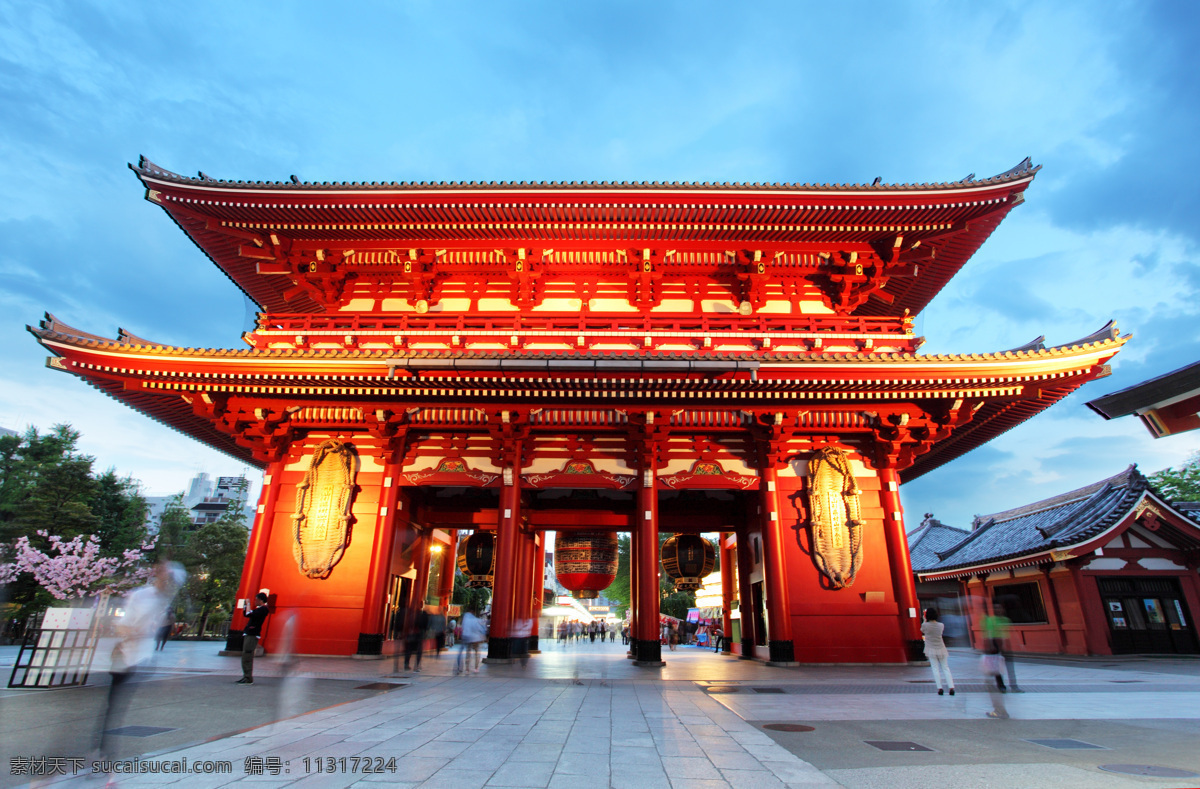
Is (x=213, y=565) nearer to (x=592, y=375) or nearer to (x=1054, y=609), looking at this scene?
(x=592, y=375)

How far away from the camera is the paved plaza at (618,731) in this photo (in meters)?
4.51

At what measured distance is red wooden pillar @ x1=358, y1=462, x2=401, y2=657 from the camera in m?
12.8

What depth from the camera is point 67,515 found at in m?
30.0

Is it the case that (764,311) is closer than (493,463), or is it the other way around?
(493,463)

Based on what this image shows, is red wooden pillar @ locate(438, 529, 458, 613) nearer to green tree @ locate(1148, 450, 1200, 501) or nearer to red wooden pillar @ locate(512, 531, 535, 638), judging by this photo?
red wooden pillar @ locate(512, 531, 535, 638)

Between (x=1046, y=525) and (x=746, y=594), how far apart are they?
42.8 ft

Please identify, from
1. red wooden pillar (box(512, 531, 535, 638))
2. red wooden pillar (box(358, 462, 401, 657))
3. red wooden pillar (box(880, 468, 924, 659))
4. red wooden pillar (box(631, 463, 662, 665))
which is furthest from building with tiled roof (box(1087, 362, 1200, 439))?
Result: red wooden pillar (box(358, 462, 401, 657))

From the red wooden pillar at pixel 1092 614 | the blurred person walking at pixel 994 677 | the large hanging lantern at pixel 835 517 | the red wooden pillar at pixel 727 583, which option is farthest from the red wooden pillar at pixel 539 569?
the red wooden pillar at pixel 1092 614

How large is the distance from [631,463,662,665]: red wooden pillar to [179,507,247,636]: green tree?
111ft

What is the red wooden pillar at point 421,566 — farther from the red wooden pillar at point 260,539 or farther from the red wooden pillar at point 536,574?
the red wooden pillar at point 260,539

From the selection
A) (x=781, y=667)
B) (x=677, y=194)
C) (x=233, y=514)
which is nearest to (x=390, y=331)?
(x=677, y=194)

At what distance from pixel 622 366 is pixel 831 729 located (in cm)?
734

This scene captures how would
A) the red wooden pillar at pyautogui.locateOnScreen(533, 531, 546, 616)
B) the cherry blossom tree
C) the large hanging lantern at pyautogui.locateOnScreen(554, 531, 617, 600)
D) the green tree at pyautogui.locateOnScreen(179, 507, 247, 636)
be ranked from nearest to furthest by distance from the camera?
1. the large hanging lantern at pyautogui.locateOnScreen(554, 531, 617, 600)
2. the red wooden pillar at pyautogui.locateOnScreen(533, 531, 546, 616)
3. the cherry blossom tree
4. the green tree at pyautogui.locateOnScreen(179, 507, 247, 636)

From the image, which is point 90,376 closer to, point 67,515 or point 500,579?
point 500,579
